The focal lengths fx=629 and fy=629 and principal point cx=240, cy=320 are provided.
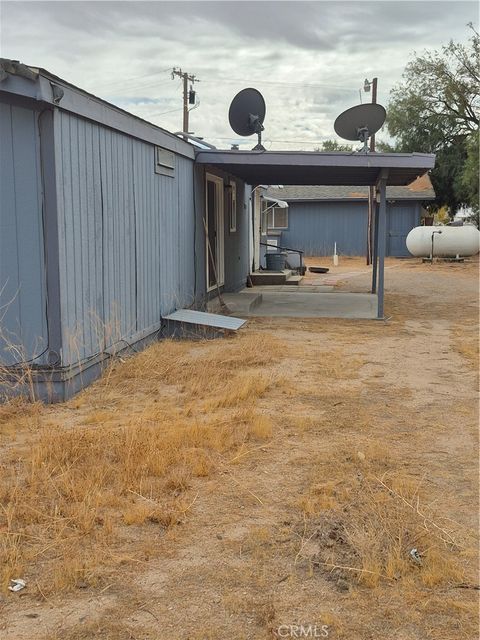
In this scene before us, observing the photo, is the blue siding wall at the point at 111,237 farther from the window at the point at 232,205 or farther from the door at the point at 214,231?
the window at the point at 232,205

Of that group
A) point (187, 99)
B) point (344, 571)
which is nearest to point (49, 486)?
point (344, 571)

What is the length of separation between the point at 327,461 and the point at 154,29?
27.6 ft

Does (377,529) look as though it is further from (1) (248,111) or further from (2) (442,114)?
(2) (442,114)

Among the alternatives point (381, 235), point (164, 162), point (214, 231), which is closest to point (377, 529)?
point (164, 162)

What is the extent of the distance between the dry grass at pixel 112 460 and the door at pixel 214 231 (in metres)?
5.07

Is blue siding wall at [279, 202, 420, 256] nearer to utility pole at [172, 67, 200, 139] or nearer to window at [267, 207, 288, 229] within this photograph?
window at [267, 207, 288, 229]

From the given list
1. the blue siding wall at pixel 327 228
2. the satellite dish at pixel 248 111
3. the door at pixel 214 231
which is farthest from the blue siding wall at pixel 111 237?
the blue siding wall at pixel 327 228

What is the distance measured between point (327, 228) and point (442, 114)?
9495mm

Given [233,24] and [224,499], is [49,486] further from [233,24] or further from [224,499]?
[233,24]

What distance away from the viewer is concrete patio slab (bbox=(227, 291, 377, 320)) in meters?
10.7

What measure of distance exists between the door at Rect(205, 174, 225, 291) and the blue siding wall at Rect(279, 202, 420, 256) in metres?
16.2

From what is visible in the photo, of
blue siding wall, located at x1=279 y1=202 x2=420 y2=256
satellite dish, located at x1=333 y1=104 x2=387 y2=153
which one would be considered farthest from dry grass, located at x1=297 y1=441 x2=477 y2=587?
blue siding wall, located at x1=279 y1=202 x2=420 y2=256

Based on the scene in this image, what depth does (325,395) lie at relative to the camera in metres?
5.58

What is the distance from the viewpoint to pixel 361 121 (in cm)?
1014
